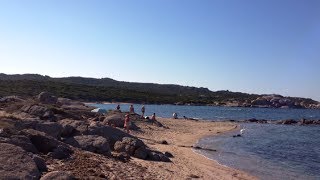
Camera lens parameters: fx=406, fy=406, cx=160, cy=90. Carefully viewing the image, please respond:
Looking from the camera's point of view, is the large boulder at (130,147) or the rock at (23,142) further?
the large boulder at (130,147)

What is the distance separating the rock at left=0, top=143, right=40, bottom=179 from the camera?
10.3m

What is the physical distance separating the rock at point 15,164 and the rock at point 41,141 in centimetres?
330

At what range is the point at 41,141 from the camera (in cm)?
1515

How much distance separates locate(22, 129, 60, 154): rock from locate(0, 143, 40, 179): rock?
330cm

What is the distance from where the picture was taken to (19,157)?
1118 cm

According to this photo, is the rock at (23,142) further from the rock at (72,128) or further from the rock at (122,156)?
the rock at (72,128)

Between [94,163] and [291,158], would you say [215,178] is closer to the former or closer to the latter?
[94,163]

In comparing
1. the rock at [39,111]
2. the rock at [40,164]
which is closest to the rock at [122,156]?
the rock at [40,164]

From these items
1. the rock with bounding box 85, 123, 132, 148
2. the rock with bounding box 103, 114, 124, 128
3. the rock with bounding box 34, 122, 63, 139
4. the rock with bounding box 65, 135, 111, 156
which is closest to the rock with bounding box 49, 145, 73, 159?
the rock with bounding box 65, 135, 111, 156

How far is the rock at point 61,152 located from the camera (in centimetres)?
1475

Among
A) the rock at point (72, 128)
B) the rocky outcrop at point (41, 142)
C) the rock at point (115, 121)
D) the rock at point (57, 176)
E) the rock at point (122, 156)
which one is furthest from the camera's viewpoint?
the rock at point (115, 121)

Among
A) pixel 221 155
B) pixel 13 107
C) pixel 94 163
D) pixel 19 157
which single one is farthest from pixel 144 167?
pixel 13 107

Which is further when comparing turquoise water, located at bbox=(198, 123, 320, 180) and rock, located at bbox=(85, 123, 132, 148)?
turquoise water, located at bbox=(198, 123, 320, 180)

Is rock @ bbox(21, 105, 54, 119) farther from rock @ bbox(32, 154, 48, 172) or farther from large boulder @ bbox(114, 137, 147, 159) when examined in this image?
rock @ bbox(32, 154, 48, 172)
